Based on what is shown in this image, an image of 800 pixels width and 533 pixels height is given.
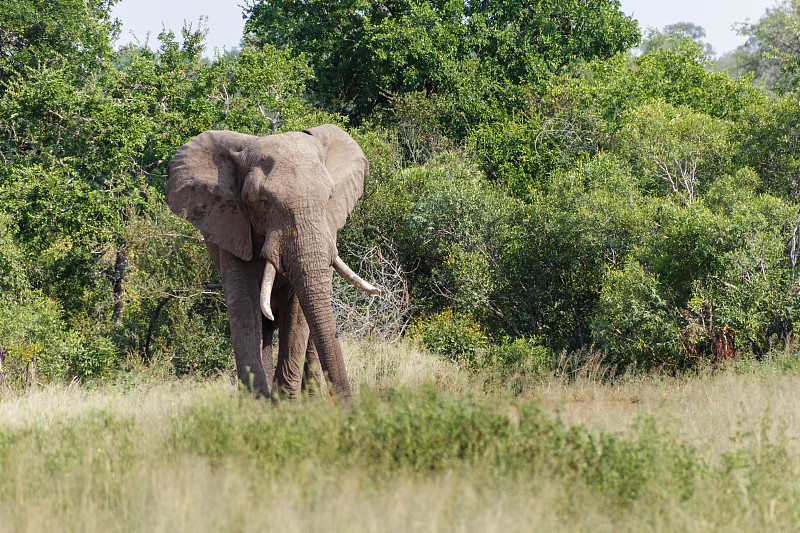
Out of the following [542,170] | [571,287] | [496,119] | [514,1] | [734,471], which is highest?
[514,1]

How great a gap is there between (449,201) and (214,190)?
19.7 feet

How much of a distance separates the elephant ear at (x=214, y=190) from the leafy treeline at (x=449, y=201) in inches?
196

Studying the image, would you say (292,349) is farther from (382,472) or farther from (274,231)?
(382,472)

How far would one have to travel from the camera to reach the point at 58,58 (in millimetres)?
17219

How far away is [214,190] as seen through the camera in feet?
28.5

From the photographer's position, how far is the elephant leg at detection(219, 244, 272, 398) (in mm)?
8492

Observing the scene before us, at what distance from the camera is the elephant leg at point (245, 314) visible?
8.49m

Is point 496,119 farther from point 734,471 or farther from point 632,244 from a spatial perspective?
point 734,471

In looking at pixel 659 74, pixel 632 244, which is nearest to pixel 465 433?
pixel 632 244

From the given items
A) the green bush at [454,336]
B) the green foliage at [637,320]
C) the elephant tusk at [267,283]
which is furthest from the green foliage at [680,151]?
the elephant tusk at [267,283]

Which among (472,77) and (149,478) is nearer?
(149,478)

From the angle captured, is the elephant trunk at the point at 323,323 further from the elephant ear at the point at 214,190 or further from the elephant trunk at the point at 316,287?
the elephant ear at the point at 214,190

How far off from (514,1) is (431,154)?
6.71m

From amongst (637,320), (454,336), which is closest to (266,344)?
(454,336)
